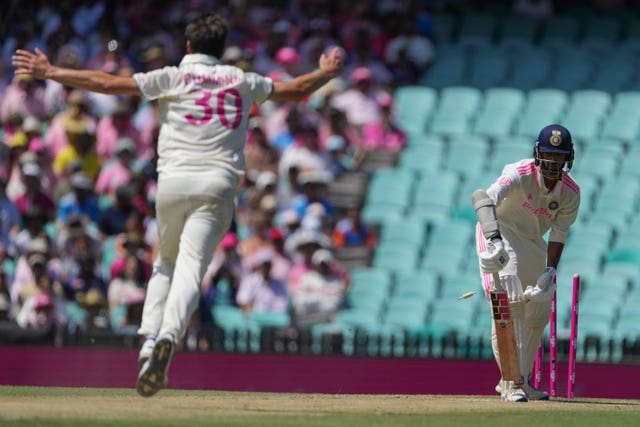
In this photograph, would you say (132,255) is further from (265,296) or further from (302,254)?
(302,254)

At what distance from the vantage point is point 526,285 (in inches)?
389

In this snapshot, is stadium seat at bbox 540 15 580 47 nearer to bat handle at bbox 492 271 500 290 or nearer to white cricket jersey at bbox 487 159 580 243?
white cricket jersey at bbox 487 159 580 243

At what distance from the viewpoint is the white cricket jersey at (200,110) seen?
8.25 metres

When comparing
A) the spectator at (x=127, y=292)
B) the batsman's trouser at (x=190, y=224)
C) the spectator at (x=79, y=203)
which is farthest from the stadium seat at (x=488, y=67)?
the batsman's trouser at (x=190, y=224)

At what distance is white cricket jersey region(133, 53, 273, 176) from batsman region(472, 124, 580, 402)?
1800 millimetres

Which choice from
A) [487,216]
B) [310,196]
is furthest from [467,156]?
[487,216]

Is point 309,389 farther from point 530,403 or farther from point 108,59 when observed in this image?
point 108,59

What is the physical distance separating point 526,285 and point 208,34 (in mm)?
2843

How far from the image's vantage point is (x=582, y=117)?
17734mm

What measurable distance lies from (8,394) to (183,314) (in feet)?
6.96

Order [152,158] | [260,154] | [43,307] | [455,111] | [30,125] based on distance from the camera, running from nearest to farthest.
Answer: [43,307] < [152,158] < [260,154] < [30,125] < [455,111]

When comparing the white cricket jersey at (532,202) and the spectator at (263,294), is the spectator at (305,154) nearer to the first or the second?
the spectator at (263,294)

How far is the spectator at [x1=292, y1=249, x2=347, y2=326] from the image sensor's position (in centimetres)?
1491

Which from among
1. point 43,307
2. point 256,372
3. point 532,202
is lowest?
point 256,372
